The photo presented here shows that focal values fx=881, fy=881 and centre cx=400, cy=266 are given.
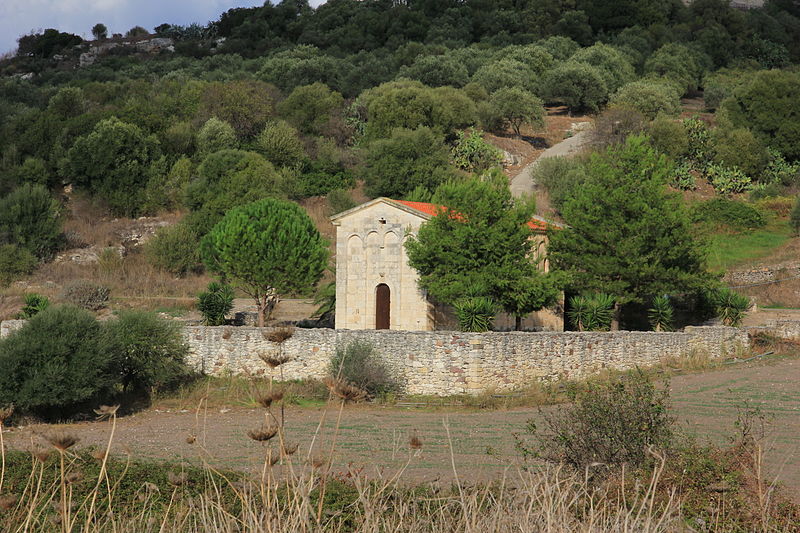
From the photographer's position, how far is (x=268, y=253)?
28656 mm

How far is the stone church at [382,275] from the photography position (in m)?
26.9

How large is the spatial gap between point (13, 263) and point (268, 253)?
17987mm

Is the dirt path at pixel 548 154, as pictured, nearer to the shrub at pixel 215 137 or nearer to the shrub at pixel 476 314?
the shrub at pixel 215 137

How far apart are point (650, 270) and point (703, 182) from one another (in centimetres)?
2773

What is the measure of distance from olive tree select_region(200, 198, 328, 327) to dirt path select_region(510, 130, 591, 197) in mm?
20848

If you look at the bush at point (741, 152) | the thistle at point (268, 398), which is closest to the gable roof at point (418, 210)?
the thistle at point (268, 398)

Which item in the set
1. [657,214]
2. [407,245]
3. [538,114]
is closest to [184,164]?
[538,114]

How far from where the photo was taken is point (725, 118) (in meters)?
56.4

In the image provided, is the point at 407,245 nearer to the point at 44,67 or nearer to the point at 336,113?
Result: the point at 336,113

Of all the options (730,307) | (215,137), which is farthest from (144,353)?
(215,137)

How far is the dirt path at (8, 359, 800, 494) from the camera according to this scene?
43.8 ft

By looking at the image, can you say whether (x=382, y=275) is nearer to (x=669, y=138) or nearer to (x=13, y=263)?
(x=13, y=263)

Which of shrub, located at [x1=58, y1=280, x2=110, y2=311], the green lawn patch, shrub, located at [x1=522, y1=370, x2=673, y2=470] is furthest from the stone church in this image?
shrub, located at [x1=522, y1=370, x2=673, y2=470]

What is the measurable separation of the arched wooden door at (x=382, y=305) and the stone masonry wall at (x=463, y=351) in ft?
14.0
